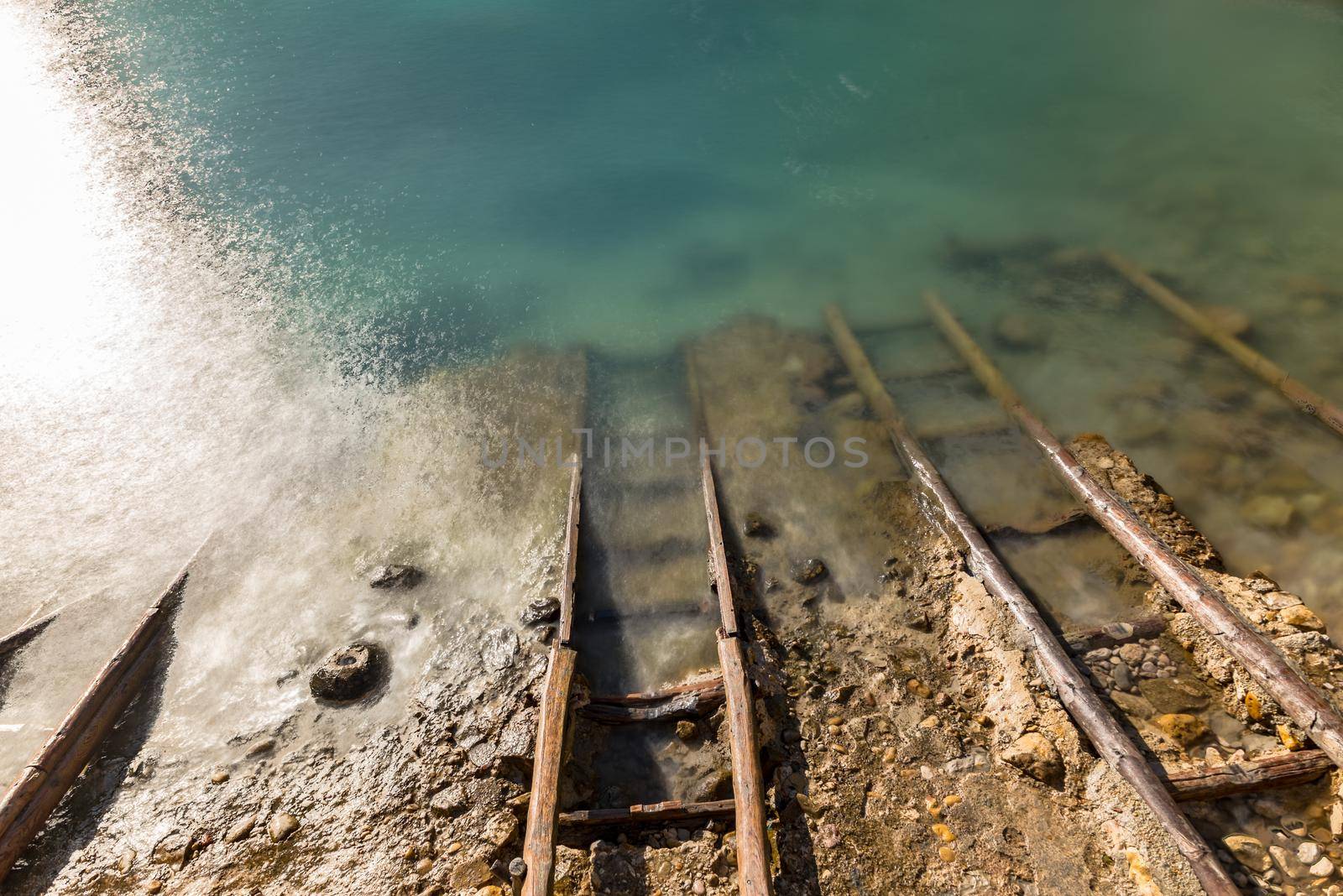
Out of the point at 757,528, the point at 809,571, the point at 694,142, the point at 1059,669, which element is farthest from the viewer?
the point at 694,142

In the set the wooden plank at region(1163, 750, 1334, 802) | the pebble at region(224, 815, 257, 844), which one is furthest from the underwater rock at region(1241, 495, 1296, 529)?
the pebble at region(224, 815, 257, 844)

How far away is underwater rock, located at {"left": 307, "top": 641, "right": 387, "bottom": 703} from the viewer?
6.98 m

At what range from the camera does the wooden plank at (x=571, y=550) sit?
684 centimetres

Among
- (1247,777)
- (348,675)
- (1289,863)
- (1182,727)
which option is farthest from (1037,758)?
(348,675)

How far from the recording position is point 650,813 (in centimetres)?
566

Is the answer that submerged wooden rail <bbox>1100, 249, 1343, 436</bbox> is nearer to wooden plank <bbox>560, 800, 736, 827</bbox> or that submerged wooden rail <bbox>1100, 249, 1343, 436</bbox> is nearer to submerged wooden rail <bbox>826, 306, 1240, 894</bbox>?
submerged wooden rail <bbox>826, 306, 1240, 894</bbox>

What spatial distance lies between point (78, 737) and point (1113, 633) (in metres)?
10.0

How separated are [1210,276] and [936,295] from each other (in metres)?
4.77

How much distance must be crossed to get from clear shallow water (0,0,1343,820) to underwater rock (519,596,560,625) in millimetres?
427

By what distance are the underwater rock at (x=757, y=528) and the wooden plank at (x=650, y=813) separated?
3323mm

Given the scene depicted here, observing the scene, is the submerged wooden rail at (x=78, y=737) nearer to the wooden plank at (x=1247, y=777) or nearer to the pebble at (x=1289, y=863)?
the wooden plank at (x=1247, y=777)

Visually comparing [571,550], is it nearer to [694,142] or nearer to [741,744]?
[741,744]

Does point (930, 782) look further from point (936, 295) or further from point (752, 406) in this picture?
point (936, 295)

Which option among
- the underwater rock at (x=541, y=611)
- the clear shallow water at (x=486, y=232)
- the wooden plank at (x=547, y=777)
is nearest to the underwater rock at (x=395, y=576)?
the clear shallow water at (x=486, y=232)
